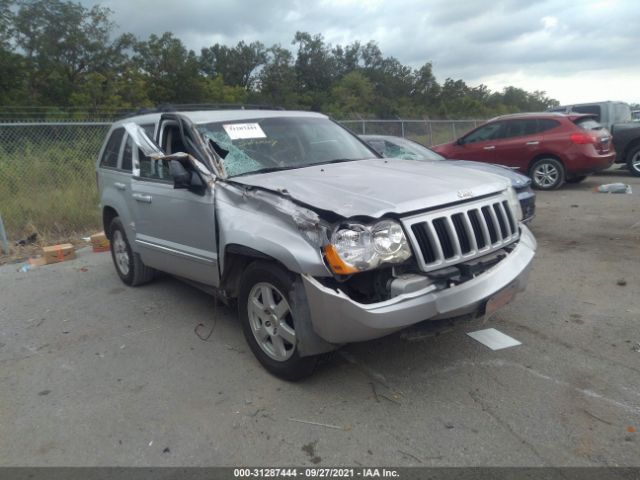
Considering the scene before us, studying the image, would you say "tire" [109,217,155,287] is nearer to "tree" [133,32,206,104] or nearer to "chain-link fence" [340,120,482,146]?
"chain-link fence" [340,120,482,146]

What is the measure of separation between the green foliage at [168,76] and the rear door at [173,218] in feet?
65.2

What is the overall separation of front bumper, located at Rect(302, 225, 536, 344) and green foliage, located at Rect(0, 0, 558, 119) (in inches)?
849

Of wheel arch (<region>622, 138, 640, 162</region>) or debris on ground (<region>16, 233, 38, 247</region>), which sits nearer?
debris on ground (<region>16, 233, 38, 247</region>)

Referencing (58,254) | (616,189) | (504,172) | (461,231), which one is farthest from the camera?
(616,189)

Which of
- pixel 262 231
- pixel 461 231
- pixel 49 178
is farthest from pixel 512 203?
pixel 49 178

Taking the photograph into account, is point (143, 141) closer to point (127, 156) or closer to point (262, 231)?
point (127, 156)

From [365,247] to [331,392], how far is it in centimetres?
104

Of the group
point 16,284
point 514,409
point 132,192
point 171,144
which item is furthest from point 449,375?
point 16,284

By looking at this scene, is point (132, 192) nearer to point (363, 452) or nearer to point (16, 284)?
point (16, 284)

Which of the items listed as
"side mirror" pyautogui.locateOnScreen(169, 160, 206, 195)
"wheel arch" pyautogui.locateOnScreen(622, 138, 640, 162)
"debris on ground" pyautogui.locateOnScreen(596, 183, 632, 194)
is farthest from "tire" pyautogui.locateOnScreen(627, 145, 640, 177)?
"side mirror" pyautogui.locateOnScreen(169, 160, 206, 195)

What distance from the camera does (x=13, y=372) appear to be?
3.91m

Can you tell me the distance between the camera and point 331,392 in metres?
3.28

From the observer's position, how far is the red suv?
10.3 m

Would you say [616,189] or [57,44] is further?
[57,44]
